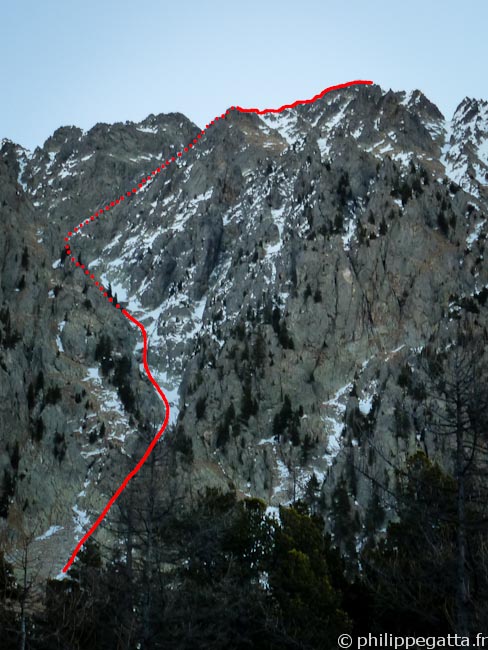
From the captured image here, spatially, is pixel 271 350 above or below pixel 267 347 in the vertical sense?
below

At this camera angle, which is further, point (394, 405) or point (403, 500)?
point (394, 405)

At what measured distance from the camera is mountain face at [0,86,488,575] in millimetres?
79312

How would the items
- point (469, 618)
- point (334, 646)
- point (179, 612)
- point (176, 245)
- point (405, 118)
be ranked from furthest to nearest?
1. point (405, 118)
2. point (176, 245)
3. point (334, 646)
4. point (179, 612)
5. point (469, 618)

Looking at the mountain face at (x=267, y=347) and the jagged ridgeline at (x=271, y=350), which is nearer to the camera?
the jagged ridgeline at (x=271, y=350)

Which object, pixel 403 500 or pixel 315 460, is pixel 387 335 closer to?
pixel 315 460

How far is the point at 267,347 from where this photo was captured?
114 metres

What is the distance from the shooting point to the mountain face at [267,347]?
79.3 metres

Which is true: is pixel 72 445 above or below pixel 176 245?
below

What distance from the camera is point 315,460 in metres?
97.2

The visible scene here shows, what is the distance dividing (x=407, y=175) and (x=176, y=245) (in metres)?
71.6

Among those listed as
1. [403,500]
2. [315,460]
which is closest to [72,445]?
[315,460]

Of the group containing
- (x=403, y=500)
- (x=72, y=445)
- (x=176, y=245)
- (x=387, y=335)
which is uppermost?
(x=176, y=245)

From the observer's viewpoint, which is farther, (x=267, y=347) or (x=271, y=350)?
(x=267, y=347)

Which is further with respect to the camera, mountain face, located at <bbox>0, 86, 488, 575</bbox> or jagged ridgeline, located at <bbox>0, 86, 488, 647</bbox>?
mountain face, located at <bbox>0, 86, 488, 575</bbox>
